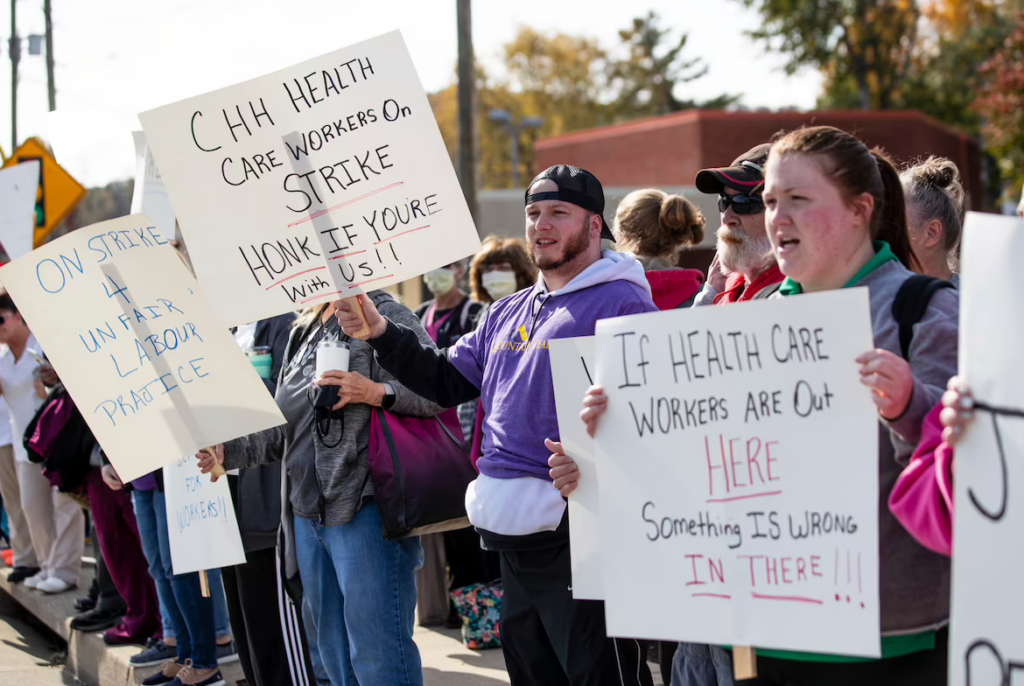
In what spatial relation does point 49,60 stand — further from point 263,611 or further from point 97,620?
point 263,611

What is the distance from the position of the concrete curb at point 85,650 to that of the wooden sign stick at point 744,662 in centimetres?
373

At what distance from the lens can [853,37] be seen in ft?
129

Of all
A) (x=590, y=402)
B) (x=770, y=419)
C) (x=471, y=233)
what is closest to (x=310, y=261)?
(x=471, y=233)


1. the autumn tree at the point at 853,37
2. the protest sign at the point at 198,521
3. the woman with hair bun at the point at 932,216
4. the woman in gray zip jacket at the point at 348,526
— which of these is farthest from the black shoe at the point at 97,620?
the autumn tree at the point at 853,37

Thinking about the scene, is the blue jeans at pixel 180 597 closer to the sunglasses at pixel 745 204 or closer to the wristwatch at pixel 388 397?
the wristwatch at pixel 388 397

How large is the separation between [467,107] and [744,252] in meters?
9.79

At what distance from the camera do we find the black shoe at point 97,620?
673 centimetres

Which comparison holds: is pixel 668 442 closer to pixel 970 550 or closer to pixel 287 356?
pixel 970 550

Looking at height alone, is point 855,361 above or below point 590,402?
above

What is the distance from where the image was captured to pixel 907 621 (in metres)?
2.21

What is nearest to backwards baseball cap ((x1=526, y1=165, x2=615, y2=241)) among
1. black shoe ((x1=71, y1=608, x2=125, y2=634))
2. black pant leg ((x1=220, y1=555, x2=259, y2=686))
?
black pant leg ((x1=220, y1=555, x2=259, y2=686))

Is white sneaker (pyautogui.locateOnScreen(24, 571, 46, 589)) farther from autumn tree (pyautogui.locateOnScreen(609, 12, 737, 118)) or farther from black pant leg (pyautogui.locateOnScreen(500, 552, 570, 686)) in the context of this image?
A: autumn tree (pyautogui.locateOnScreen(609, 12, 737, 118))

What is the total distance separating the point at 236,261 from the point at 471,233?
763mm

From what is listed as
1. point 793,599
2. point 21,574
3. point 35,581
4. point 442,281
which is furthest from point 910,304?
point 21,574
